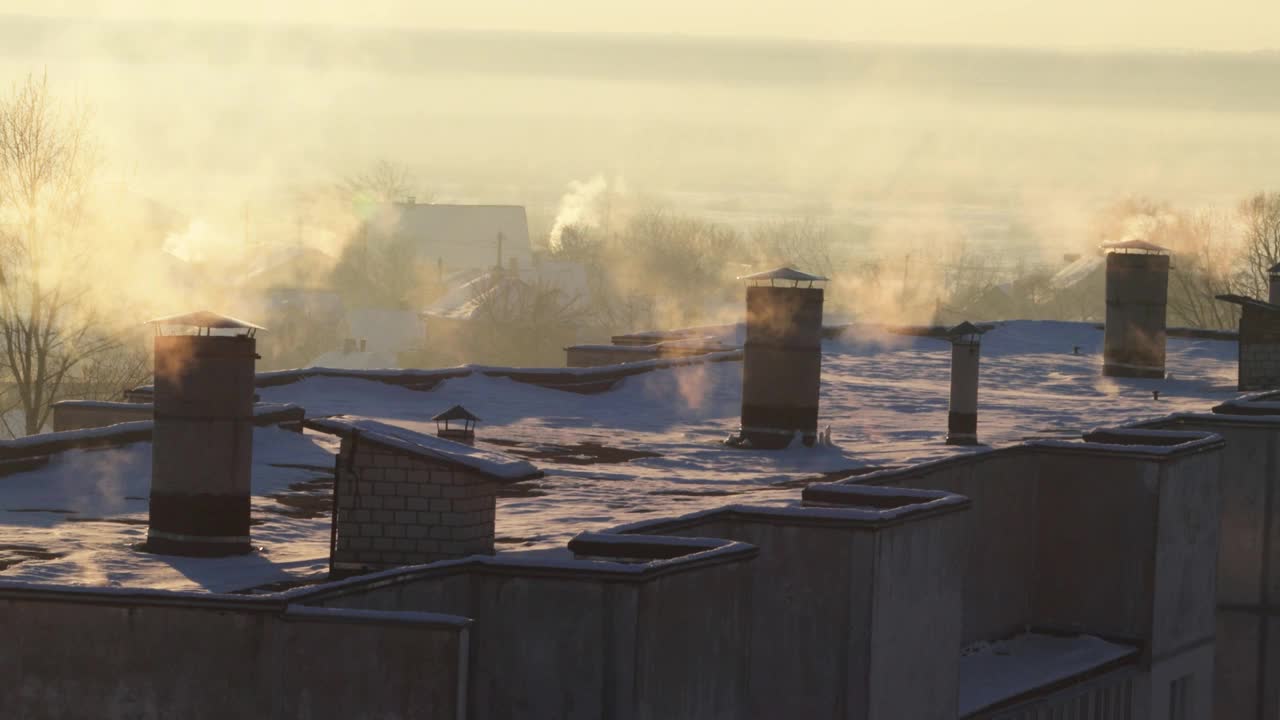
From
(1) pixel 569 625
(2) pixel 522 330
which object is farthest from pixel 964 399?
(2) pixel 522 330

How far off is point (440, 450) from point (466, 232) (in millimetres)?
145807

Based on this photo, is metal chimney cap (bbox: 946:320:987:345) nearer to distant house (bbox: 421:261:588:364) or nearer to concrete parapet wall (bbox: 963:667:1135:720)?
concrete parapet wall (bbox: 963:667:1135:720)

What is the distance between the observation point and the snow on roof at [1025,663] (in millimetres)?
22703

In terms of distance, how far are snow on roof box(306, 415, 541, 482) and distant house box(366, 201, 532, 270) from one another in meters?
137

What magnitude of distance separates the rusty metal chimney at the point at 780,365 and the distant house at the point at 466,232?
409 ft

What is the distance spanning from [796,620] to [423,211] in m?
143

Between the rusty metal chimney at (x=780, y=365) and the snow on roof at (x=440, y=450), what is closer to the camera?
the snow on roof at (x=440, y=450)

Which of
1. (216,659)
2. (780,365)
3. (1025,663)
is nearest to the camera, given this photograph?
(216,659)

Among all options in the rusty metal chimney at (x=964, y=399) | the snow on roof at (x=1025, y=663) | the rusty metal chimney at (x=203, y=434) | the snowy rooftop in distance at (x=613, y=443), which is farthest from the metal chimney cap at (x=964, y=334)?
the rusty metal chimney at (x=203, y=434)

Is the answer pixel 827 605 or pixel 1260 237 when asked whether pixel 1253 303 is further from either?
pixel 1260 237

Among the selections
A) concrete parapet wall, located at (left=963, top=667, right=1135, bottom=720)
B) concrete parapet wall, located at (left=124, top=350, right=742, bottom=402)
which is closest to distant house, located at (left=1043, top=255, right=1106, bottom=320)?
concrete parapet wall, located at (left=124, top=350, right=742, bottom=402)

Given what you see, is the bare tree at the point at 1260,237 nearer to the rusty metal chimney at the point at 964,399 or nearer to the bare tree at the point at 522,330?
the bare tree at the point at 522,330

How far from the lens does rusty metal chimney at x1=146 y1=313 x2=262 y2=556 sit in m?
19.2

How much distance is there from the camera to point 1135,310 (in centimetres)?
4272
